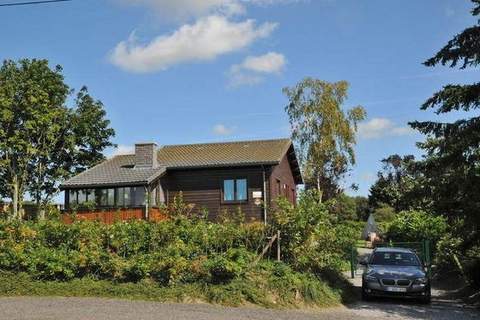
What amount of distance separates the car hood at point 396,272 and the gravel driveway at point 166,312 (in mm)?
1036

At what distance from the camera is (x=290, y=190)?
39438mm

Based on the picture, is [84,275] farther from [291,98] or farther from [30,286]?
[291,98]

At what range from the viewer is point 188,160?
33.9 metres

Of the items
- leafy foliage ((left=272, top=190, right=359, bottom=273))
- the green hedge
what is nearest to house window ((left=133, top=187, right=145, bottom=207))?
the green hedge

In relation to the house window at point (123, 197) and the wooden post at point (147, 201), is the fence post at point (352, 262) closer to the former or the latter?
the wooden post at point (147, 201)

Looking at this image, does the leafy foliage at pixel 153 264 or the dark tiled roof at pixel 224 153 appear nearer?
the leafy foliage at pixel 153 264

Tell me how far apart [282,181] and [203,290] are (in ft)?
71.9

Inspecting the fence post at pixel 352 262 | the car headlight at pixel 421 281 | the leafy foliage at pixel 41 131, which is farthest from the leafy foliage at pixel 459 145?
the leafy foliage at pixel 41 131

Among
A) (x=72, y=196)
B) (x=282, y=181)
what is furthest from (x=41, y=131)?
(x=282, y=181)

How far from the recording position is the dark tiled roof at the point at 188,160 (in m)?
32.2

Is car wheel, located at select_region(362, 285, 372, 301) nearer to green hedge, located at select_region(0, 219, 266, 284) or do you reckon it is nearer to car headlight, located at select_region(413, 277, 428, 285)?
→ car headlight, located at select_region(413, 277, 428, 285)

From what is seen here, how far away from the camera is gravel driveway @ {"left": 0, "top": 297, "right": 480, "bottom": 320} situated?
464 inches

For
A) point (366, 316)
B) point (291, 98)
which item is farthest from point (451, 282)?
point (291, 98)

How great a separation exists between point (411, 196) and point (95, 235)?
8506 mm
